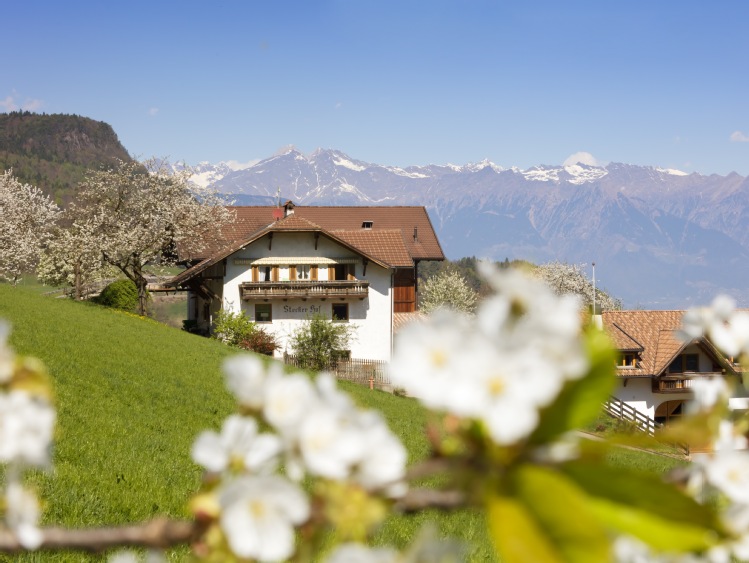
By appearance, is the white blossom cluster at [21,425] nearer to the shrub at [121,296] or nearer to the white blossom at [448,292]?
the shrub at [121,296]

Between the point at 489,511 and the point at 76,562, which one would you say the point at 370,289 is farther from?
the point at 489,511

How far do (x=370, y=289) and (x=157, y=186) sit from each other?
37.8ft

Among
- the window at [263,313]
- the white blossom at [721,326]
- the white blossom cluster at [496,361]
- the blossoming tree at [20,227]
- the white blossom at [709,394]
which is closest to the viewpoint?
the white blossom cluster at [496,361]

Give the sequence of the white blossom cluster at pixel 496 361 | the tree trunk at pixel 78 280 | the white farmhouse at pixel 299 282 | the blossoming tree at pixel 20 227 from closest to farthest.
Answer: the white blossom cluster at pixel 496 361 → the white farmhouse at pixel 299 282 → the tree trunk at pixel 78 280 → the blossoming tree at pixel 20 227

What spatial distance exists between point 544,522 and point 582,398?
0.10m

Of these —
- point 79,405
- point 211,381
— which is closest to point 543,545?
point 79,405

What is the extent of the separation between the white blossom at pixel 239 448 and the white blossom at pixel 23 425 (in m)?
0.14

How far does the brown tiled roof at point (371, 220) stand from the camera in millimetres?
39875

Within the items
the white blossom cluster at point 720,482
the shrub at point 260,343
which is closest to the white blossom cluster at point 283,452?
the white blossom cluster at point 720,482

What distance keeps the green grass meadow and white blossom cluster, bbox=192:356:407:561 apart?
0.11 meters

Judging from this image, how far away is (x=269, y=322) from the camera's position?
32.3 meters

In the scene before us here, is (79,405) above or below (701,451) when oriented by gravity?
below

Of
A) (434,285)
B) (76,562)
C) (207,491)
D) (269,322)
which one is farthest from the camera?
(434,285)

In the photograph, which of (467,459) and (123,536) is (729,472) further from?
(123,536)
